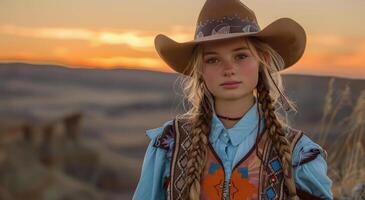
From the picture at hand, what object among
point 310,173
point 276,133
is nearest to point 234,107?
point 276,133

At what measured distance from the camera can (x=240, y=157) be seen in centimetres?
246

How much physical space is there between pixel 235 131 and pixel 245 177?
16 cm

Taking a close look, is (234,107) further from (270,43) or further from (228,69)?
(270,43)

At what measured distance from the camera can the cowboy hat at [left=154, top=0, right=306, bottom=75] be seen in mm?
2529

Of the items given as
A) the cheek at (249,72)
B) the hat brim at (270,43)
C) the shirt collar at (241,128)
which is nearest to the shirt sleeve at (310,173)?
the shirt collar at (241,128)

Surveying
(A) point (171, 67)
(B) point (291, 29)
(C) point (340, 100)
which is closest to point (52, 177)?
(C) point (340, 100)

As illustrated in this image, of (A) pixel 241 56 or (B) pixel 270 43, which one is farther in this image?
(B) pixel 270 43

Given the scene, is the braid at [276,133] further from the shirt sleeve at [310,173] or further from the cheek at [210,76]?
the cheek at [210,76]

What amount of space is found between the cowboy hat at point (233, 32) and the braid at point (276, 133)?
15 centimetres

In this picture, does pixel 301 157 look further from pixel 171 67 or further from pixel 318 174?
pixel 171 67

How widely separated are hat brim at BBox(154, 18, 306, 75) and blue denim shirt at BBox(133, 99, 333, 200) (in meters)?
0.24

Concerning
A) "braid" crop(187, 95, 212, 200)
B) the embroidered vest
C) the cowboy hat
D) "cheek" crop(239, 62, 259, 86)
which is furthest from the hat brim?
the embroidered vest

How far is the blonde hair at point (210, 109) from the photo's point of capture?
2.43m

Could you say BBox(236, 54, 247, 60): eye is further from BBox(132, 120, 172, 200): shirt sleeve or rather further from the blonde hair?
BBox(132, 120, 172, 200): shirt sleeve
